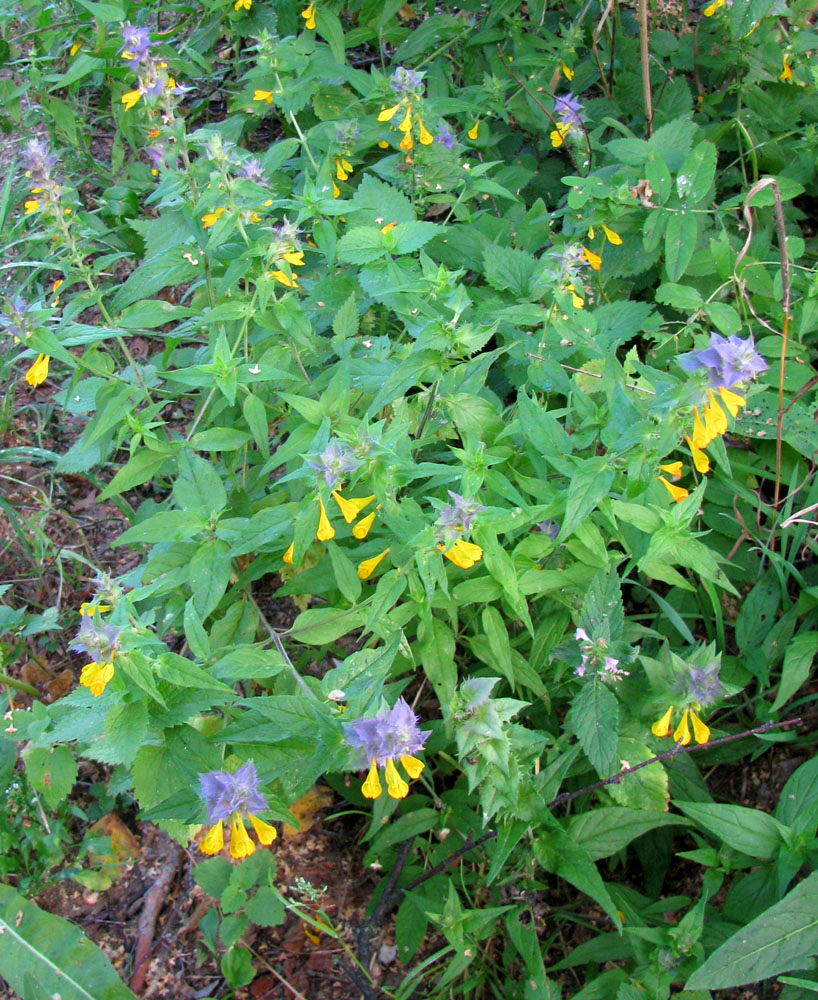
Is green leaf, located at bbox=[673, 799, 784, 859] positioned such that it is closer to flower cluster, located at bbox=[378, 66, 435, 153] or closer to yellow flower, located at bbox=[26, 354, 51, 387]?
yellow flower, located at bbox=[26, 354, 51, 387]

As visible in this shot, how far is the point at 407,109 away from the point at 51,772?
225 centimetres

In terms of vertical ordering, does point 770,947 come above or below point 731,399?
below

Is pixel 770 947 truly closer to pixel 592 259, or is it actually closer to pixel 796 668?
pixel 796 668

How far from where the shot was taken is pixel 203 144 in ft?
7.02

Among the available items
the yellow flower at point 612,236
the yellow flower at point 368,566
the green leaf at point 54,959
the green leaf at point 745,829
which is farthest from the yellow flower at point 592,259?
the green leaf at point 54,959

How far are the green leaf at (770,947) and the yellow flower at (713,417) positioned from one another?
91cm

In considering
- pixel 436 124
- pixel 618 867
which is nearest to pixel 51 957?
pixel 618 867

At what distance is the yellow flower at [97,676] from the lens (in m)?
1.40

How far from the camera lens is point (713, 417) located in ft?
4.92

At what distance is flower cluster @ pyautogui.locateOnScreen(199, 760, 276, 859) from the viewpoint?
148cm

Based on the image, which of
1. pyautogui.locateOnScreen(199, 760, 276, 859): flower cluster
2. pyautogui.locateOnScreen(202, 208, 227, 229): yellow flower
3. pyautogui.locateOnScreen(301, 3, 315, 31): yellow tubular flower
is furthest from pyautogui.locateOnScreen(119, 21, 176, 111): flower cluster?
pyautogui.locateOnScreen(199, 760, 276, 859): flower cluster

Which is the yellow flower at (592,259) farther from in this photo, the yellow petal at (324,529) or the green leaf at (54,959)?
the green leaf at (54,959)

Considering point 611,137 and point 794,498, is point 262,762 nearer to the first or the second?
point 794,498

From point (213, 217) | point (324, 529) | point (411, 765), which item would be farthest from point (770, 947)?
point (213, 217)
